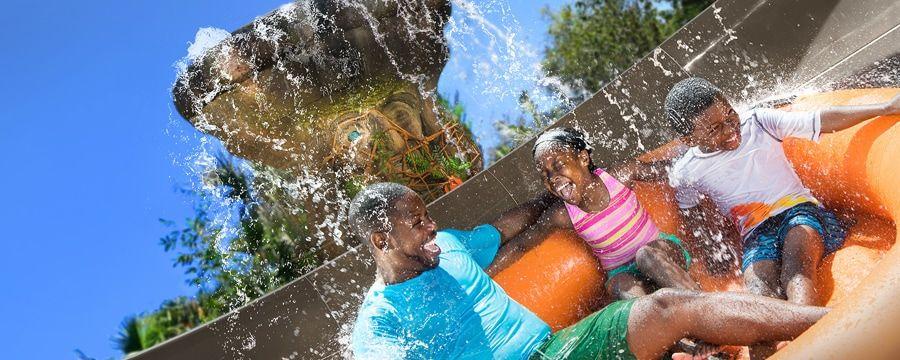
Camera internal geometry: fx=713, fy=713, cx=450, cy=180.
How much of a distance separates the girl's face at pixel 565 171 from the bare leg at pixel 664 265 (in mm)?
392

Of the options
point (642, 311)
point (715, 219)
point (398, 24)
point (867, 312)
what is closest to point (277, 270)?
point (398, 24)

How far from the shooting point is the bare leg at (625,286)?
323 cm

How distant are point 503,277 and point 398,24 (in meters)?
2.22

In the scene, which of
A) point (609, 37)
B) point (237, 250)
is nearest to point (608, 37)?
point (609, 37)

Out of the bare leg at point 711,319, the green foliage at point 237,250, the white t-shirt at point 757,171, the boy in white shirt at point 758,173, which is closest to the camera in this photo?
the bare leg at point 711,319

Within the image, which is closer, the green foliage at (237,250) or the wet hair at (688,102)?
the wet hair at (688,102)

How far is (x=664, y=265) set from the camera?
310 centimetres

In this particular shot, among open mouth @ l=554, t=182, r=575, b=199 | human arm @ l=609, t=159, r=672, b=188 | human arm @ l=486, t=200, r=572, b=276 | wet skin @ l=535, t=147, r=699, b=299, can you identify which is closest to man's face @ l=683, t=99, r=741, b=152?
human arm @ l=609, t=159, r=672, b=188

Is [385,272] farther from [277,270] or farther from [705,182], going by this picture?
[277,270]

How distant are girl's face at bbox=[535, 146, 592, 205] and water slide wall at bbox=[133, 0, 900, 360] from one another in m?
0.77

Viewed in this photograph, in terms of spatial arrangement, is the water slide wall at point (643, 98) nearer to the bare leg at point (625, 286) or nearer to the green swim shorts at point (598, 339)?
the bare leg at point (625, 286)

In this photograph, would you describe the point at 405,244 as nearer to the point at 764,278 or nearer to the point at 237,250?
the point at 764,278

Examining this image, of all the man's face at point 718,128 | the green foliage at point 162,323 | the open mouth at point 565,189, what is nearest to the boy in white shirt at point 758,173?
the man's face at point 718,128

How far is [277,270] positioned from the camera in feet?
25.9
